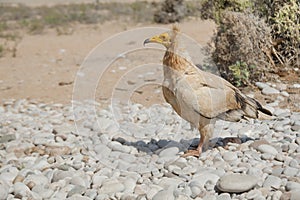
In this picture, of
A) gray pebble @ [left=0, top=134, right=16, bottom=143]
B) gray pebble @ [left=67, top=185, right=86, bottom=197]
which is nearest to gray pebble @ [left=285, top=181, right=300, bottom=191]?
gray pebble @ [left=67, top=185, right=86, bottom=197]

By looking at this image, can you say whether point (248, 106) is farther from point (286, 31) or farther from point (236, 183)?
point (286, 31)

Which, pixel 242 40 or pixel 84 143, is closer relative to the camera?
pixel 84 143

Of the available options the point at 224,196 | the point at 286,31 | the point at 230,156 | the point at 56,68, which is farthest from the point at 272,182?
the point at 56,68

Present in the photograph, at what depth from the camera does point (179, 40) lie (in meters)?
4.70

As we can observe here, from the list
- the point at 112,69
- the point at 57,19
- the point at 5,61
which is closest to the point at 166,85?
the point at 112,69

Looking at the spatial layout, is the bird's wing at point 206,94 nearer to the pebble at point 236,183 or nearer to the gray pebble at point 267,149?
the gray pebble at point 267,149

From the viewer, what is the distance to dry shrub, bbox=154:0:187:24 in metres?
20.7

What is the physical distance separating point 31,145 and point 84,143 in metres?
0.67

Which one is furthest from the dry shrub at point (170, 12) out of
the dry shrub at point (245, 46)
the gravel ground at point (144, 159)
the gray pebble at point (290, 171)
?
the gray pebble at point (290, 171)

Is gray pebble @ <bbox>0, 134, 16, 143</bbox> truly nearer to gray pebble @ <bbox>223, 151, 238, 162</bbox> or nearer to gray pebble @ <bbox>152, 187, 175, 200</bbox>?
gray pebble @ <bbox>152, 187, 175, 200</bbox>

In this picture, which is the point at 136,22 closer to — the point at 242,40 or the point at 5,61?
the point at 5,61

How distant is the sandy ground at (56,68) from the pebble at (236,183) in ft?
12.5

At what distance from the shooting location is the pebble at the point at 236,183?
4137 mm

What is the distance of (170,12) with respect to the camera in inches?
826
